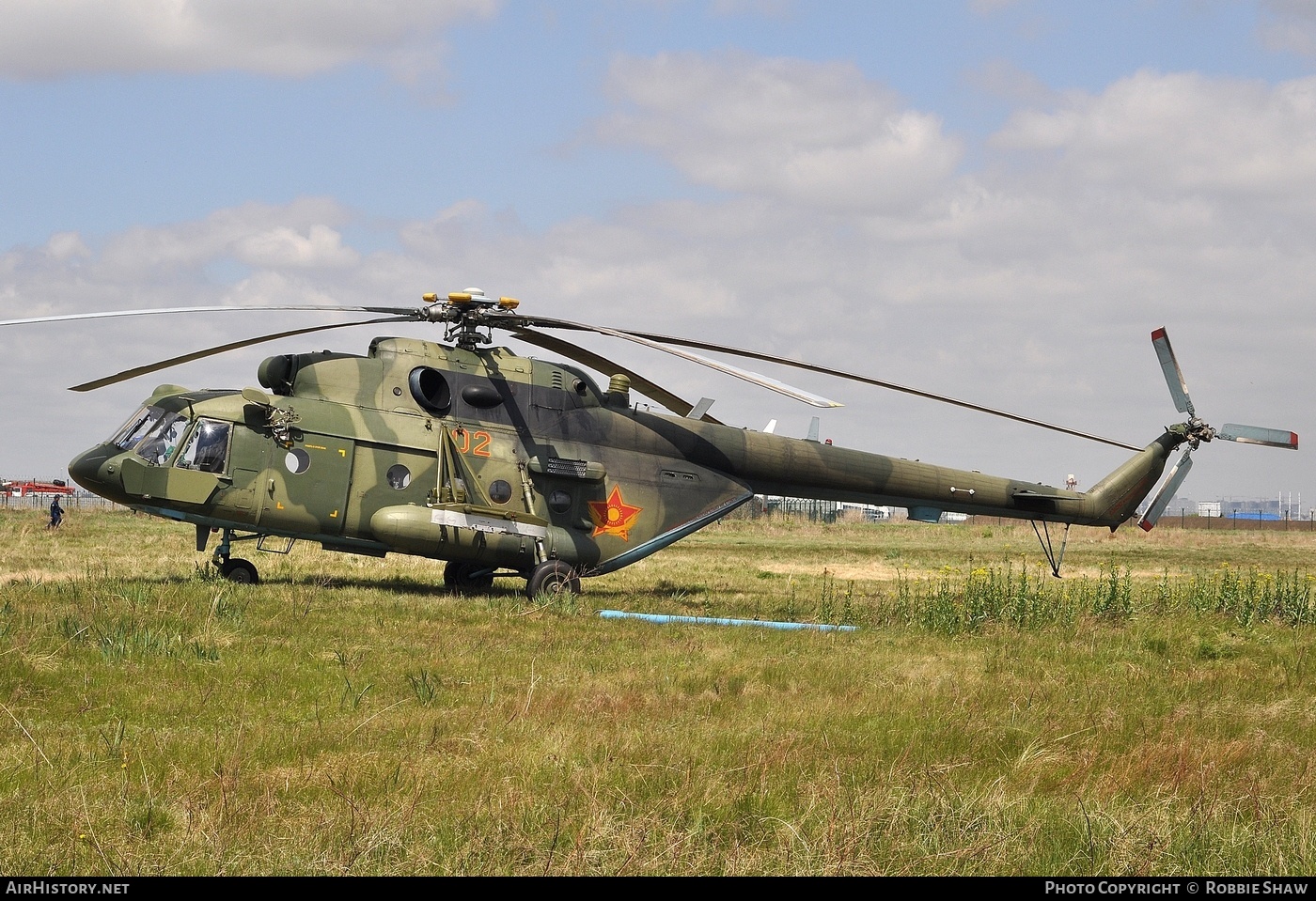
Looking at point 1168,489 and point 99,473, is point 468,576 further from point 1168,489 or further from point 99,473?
point 1168,489

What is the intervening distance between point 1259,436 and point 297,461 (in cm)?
1644

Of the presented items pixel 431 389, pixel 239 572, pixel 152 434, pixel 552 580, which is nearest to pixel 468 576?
pixel 552 580

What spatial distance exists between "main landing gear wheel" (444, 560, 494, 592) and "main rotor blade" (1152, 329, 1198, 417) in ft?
40.9

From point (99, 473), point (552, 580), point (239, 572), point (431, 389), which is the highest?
point (431, 389)

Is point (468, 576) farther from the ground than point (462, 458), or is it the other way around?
point (462, 458)

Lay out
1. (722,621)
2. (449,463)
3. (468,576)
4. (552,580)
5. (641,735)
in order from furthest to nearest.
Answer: (468,576) → (552,580) → (449,463) → (722,621) → (641,735)

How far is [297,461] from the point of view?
57.5 ft

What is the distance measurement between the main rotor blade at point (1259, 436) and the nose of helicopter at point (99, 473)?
1876 cm

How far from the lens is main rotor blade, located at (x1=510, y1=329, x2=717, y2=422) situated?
18.5 m

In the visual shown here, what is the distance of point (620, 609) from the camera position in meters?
17.2

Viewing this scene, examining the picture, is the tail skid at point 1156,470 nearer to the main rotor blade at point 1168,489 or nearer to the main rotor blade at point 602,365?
the main rotor blade at point 1168,489
